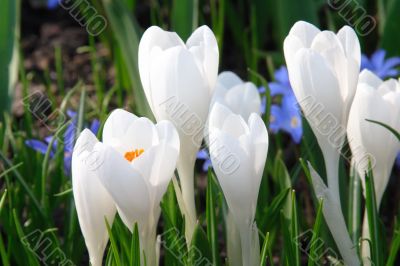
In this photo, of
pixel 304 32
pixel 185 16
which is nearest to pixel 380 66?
pixel 185 16

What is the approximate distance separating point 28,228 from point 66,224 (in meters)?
0.07

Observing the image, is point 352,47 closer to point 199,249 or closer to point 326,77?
point 326,77

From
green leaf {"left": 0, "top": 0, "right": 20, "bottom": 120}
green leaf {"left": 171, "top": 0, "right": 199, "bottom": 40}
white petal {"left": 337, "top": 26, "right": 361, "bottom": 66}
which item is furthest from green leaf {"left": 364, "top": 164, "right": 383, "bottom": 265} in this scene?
green leaf {"left": 0, "top": 0, "right": 20, "bottom": 120}

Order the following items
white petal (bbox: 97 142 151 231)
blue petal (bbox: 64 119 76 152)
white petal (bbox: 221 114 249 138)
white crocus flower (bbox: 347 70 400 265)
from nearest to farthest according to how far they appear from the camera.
A: white petal (bbox: 97 142 151 231), white petal (bbox: 221 114 249 138), white crocus flower (bbox: 347 70 400 265), blue petal (bbox: 64 119 76 152)

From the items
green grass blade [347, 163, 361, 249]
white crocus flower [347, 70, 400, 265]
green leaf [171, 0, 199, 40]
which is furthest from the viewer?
green leaf [171, 0, 199, 40]

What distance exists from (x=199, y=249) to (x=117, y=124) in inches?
9.7

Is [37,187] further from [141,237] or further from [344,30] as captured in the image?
[344,30]

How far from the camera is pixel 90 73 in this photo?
2.67 metres

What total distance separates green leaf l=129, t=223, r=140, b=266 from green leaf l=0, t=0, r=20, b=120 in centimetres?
102

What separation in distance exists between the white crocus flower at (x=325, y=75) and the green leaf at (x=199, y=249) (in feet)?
0.78

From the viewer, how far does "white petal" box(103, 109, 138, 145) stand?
3.81 feet

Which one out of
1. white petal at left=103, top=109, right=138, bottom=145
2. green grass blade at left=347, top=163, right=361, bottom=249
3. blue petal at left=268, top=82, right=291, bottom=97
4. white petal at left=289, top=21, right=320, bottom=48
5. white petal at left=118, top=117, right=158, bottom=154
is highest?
white petal at left=289, top=21, right=320, bottom=48

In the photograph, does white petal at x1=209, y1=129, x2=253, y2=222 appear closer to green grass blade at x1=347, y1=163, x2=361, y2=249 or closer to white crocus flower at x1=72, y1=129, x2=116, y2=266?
white crocus flower at x1=72, y1=129, x2=116, y2=266

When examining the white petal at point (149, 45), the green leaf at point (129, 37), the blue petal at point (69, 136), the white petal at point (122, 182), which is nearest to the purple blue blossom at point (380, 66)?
the green leaf at point (129, 37)
